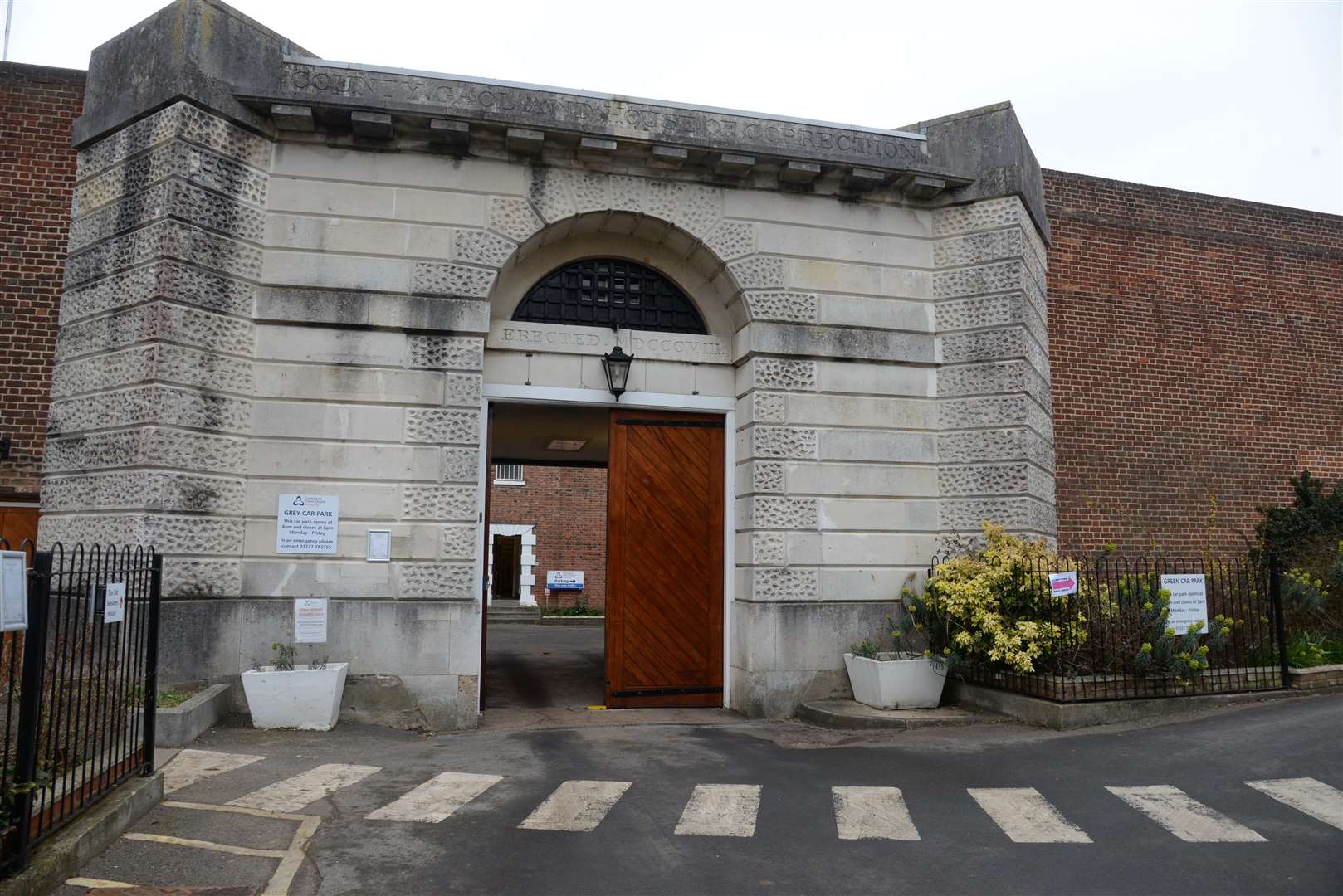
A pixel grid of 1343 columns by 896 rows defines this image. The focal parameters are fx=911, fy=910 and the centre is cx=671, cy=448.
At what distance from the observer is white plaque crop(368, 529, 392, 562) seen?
8.48 metres

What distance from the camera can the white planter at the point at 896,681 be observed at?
8.89m

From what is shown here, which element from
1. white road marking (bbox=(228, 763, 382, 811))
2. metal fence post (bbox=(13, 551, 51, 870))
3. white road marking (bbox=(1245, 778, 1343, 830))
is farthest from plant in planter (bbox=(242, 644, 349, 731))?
white road marking (bbox=(1245, 778, 1343, 830))

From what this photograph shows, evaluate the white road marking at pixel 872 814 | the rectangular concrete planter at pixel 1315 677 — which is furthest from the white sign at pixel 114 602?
the rectangular concrete planter at pixel 1315 677

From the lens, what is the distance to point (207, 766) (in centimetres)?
648

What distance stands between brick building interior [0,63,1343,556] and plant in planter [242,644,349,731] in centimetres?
979

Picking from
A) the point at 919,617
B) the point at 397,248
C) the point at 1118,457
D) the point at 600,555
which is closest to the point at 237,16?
the point at 397,248

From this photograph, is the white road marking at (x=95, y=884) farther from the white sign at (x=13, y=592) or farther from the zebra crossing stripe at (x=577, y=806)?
the zebra crossing stripe at (x=577, y=806)

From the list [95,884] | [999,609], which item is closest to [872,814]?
[999,609]

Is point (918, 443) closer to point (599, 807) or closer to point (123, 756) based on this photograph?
point (599, 807)

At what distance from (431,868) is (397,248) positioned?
606cm

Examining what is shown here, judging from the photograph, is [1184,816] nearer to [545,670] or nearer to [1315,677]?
[1315,677]

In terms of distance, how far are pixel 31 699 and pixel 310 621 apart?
421cm

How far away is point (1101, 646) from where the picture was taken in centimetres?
873

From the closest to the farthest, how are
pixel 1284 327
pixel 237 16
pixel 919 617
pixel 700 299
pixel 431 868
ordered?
pixel 431 868
pixel 237 16
pixel 919 617
pixel 700 299
pixel 1284 327
